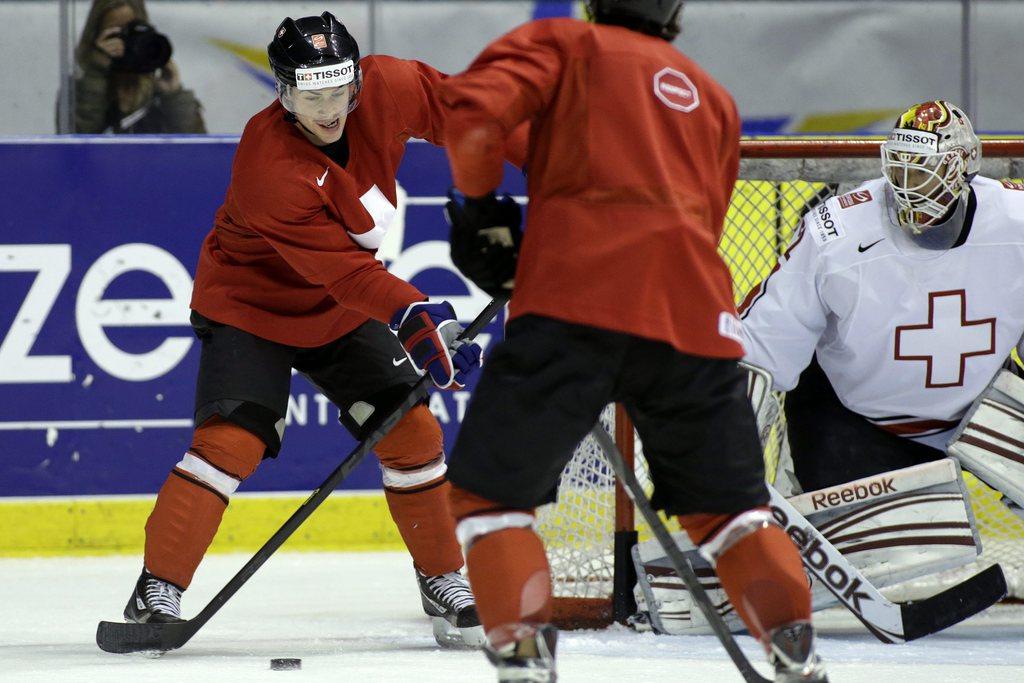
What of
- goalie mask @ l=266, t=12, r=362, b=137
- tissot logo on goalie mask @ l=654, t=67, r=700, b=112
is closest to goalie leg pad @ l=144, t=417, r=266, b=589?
goalie mask @ l=266, t=12, r=362, b=137

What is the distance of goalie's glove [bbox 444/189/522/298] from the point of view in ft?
6.52

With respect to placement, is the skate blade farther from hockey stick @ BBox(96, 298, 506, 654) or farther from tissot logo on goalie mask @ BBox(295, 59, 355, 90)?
tissot logo on goalie mask @ BBox(295, 59, 355, 90)

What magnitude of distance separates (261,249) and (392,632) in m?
0.80

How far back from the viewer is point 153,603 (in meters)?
2.77

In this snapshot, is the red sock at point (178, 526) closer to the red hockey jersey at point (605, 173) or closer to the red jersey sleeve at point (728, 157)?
the red hockey jersey at point (605, 173)

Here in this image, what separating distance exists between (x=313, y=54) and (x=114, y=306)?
1528 mm

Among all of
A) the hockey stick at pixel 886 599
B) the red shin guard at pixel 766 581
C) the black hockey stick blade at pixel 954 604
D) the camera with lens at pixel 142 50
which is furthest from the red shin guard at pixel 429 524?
the camera with lens at pixel 142 50

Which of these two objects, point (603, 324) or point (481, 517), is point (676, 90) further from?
point (481, 517)

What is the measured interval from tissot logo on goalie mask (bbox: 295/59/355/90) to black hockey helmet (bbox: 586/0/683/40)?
76cm

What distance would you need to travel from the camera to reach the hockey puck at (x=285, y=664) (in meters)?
2.61

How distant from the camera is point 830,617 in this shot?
318 cm

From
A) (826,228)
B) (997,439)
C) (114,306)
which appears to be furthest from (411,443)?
(114,306)

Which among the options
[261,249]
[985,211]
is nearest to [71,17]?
[261,249]

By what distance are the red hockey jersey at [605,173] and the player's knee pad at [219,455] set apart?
1.01 m
